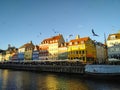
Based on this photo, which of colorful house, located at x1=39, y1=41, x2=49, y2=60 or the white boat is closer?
the white boat

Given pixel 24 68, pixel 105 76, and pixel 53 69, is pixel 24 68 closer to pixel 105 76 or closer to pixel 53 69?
pixel 53 69

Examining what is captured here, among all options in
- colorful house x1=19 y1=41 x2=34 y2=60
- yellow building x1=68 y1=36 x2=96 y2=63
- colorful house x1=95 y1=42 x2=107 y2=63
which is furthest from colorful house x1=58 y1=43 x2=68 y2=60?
colorful house x1=19 y1=41 x2=34 y2=60

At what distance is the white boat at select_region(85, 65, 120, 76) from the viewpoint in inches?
1959

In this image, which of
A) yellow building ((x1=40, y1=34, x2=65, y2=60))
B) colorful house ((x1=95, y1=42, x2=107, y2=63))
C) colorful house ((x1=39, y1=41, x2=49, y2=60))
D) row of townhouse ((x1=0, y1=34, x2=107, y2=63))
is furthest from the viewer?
colorful house ((x1=39, y1=41, x2=49, y2=60))

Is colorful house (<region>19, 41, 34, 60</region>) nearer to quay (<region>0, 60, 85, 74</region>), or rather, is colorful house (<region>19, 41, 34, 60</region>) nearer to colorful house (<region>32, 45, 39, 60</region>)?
colorful house (<region>32, 45, 39, 60</region>)

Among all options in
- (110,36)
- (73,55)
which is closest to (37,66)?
(73,55)

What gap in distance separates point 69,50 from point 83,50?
910 cm

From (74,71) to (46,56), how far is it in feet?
142

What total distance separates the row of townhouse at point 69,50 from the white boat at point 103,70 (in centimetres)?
2675

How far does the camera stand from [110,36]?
80.4 meters

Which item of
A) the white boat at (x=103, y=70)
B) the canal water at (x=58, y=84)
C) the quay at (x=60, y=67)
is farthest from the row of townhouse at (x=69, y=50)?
the canal water at (x=58, y=84)

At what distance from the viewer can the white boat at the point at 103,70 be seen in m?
49.8

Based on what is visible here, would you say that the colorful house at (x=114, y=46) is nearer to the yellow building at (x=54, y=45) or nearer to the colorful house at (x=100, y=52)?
the colorful house at (x=100, y=52)

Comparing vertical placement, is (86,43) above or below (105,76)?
above
